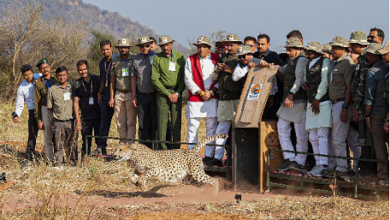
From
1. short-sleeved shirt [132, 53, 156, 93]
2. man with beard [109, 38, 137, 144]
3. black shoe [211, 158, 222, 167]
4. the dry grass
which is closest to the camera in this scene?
the dry grass

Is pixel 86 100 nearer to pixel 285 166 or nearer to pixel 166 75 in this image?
pixel 166 75

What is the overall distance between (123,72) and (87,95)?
35.2 inches

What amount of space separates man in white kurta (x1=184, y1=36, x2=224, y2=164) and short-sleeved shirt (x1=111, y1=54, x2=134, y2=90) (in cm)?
142

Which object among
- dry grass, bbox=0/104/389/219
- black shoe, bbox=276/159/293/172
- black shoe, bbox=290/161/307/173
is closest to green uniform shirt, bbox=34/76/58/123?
dry grass, bbox=0/104/389/219

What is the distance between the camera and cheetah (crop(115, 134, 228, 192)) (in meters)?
9.22

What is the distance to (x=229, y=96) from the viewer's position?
10.1m

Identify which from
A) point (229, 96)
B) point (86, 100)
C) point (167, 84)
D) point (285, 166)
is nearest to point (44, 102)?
point (86, 100)

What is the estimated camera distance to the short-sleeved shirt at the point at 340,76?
8.54 meters

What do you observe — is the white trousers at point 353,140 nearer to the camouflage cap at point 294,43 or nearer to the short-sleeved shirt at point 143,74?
the camouflage cap at point 294,43

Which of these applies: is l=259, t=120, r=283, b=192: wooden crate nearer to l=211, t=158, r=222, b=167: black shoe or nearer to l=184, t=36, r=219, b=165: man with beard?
l=211, t=158, r=222, b=167: black shoe

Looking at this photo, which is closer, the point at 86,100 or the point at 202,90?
the point at 202,90

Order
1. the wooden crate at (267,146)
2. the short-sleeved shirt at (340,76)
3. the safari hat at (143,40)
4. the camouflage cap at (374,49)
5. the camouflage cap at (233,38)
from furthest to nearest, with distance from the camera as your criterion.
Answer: the safari hat at (143,40), the camouflage cap at (233,38), the wooden crate at (267,146), the short-sleeved shirt at (340,76), the camouflage cap at (374,49)

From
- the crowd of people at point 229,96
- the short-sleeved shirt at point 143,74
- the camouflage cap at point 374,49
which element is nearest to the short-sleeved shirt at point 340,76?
the crowd of people at point 229,96

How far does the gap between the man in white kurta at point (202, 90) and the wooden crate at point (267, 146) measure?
1238 mm
